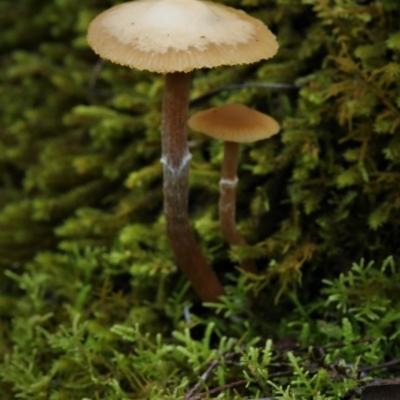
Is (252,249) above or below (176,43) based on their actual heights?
below

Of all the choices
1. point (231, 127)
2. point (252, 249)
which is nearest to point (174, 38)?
point (231, 127)

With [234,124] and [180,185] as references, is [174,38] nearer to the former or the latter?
[234,124]

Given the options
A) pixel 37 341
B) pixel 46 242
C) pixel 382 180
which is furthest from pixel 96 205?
pixel 382 180

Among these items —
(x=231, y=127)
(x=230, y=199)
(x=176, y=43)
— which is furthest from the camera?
(x=230, y=199)

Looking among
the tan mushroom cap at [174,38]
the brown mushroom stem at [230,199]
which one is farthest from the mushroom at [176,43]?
the brown mushroom stem at [230,199]

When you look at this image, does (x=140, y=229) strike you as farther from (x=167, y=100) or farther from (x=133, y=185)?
(x=167, y=100)
